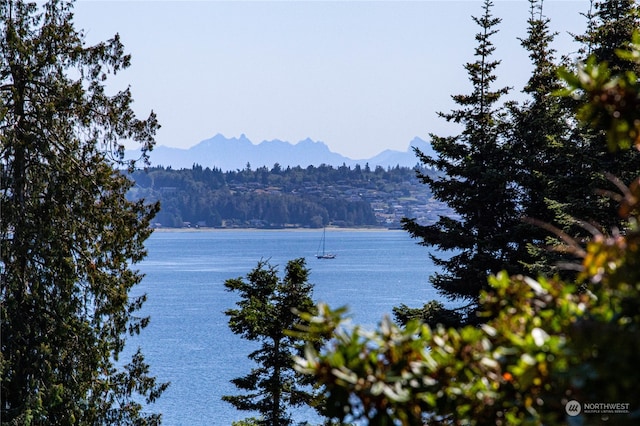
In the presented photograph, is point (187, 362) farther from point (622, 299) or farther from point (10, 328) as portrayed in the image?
point (622, 299)

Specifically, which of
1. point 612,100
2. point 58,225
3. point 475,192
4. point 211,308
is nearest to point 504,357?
point 612,100

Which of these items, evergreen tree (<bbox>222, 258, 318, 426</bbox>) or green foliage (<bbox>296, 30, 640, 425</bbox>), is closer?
green foliage (<bbox>296, 30, 640, 425</bbox>)

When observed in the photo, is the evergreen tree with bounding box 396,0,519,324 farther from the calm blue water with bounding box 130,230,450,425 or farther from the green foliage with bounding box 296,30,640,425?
the green foliage with bounding box 296,30,640,425

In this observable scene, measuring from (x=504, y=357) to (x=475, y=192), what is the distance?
57.2ft

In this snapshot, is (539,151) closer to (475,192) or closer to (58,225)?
(475,192)

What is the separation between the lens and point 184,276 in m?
94.7

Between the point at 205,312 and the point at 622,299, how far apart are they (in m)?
60.5

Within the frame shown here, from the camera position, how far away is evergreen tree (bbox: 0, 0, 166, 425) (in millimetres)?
14258

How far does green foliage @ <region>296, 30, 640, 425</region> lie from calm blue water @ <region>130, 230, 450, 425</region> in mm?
18470

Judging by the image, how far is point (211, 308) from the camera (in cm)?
6391

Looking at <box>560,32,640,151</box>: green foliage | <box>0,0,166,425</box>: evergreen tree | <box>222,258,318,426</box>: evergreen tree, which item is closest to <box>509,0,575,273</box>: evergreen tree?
<box>222,258,318,426</box>: evergreen tree

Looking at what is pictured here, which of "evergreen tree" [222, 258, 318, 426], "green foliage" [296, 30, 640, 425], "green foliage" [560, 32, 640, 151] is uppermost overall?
"green foliage" [560, 32, 640, 151]

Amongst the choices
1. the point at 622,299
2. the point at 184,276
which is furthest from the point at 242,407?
the point at 184,276

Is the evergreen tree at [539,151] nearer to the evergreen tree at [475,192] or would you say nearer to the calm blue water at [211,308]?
the evergreen tree at [475,192]
